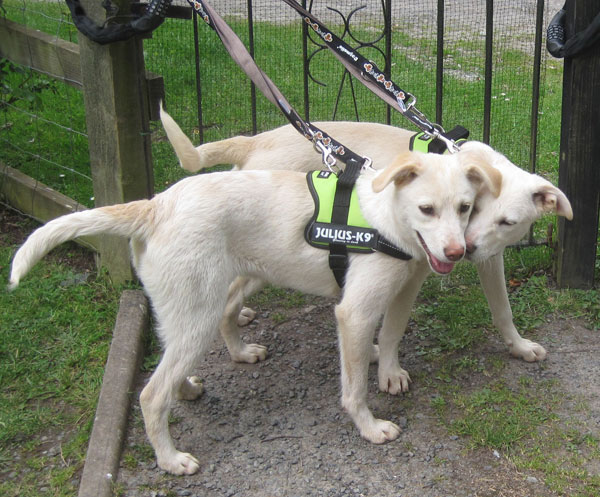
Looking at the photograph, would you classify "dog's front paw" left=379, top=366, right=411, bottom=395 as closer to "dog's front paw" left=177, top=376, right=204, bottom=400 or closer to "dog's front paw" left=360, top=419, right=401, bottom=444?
"dog's front paw" left=360, top=419, right=401, bottom=444

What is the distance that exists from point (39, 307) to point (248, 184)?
1.80 metres

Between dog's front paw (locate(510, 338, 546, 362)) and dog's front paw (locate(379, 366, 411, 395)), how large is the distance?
701 mm

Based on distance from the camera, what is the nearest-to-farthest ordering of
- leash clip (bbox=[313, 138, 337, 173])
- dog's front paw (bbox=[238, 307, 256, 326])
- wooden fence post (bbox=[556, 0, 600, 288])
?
leash clip (bbox=[313, 138, 337, 173]) → wooden fence post (bbox=[556, 0, 600, 288]) → dog's front paw (bbox=[238, 307, 256, 326])

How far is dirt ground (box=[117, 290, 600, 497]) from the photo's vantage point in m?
3.03

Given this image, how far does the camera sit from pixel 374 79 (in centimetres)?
376

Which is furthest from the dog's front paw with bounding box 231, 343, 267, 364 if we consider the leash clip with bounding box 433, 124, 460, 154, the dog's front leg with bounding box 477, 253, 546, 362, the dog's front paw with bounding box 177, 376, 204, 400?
the leash clip with bounding box 433, 124, 460, 154

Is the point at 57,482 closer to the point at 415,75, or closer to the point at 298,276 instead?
the point at 298,276

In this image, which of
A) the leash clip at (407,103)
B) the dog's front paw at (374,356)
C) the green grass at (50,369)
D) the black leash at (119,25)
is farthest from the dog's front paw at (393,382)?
the black leash at (119,25)

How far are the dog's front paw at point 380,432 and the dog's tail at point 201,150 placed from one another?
1594mm

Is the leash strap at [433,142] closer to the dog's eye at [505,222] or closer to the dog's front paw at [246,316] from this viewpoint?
the dog's eye at [505,222]

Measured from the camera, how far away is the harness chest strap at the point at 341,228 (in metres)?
3.14

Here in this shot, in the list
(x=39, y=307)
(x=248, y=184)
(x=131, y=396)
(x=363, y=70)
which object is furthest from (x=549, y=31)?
(x=39, y=307)

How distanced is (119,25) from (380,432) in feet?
8.11

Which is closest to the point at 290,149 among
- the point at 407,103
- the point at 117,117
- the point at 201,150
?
the point at 201,150
